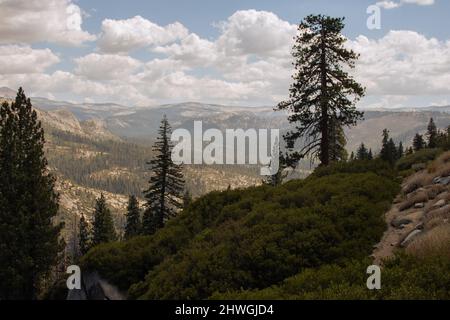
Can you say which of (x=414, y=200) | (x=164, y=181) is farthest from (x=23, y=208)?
(x=414, y=200)

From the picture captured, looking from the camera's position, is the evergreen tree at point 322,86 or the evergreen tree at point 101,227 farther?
the evergreen tree at point 101,227

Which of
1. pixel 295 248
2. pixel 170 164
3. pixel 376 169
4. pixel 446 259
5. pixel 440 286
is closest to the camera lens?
pixel 440 286

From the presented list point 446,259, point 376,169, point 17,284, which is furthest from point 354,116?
point 17,284

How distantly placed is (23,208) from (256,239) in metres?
20.1

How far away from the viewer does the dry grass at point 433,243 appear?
907cm

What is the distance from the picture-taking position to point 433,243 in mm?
9336

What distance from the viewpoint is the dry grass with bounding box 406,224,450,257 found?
29.8ft

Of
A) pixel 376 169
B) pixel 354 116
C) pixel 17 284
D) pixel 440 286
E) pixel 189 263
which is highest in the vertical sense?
pixel 354 116

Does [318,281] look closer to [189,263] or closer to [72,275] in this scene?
[189,263]

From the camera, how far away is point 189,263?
40.4 ft

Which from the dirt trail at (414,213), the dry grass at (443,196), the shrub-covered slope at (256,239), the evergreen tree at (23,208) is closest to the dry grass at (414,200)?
the dirt trail at (414,213)

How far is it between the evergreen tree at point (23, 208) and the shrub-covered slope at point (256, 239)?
11.7m

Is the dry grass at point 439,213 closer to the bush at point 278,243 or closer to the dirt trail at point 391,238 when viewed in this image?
the dirt trail at point 391,238

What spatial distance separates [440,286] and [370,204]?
6.18 meters
